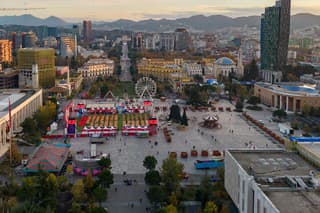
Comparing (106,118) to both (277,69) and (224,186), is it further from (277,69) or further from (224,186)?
(277,69)

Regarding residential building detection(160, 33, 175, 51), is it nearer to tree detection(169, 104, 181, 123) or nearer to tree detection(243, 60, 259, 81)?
tree detection(243, 60, 259, 81)

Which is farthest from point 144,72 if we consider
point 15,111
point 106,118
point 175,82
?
point 15,111

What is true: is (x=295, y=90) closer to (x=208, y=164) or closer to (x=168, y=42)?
(x=208, y=164)

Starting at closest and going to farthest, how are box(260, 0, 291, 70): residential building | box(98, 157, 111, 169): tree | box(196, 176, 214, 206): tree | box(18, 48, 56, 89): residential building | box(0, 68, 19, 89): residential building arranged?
box(196, 176, 214, 206): tree → box(98, 157, 111, 169): tree → box(0, 68, 19, 89): residential building → box(18, 48, 56, 89): residential building → box(260, 0, 291, 70): residential building

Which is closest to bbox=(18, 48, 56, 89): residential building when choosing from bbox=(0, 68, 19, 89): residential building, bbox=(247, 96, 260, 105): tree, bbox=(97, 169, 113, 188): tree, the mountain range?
bbox=(0, 68, 19, 89): residential building

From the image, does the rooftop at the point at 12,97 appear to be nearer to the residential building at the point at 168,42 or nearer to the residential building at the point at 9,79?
the residential building at the point at 9,79

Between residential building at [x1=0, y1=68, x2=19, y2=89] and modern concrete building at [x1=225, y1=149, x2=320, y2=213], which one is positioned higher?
residential building at [x1=0, y1=68, x2=19, y2=89]
